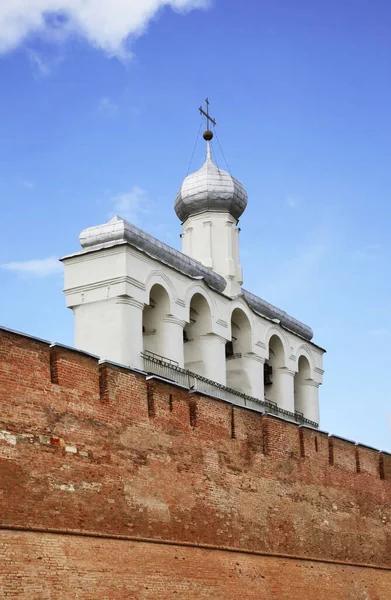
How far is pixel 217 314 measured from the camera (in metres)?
23.0

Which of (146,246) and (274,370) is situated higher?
(146,246)

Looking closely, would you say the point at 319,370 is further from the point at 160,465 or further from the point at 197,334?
the point at 160,465

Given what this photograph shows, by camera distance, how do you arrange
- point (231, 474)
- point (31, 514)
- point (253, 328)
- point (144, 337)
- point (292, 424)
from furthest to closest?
point (253, 328)
point (144, 337)
point (292, 424)
point (231, 474)
point (31, 514)

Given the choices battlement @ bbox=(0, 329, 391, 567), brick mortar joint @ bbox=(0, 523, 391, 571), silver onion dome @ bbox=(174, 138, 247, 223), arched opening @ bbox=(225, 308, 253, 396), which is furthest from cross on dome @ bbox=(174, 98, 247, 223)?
brick mortar joint @ bbox=(0, 523, 391, 571)

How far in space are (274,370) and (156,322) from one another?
16.2ft

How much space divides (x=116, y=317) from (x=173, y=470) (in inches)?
240

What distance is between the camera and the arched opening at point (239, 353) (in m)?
23.8

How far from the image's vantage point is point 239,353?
79.2 feet

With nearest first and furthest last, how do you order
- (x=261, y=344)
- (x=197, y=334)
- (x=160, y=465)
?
(x=160, y=465), (x=197, y=334), (x=261, y=344)

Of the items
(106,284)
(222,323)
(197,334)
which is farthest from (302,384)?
(106,284)

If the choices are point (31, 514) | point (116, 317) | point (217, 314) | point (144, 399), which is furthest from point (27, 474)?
point (217, 314)

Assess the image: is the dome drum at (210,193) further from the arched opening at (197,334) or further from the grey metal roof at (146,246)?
the arched opening at (197,334)

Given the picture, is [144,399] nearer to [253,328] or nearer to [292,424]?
[292,424]

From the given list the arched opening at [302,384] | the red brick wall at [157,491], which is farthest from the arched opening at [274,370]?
the red brick wall at [157,491]
